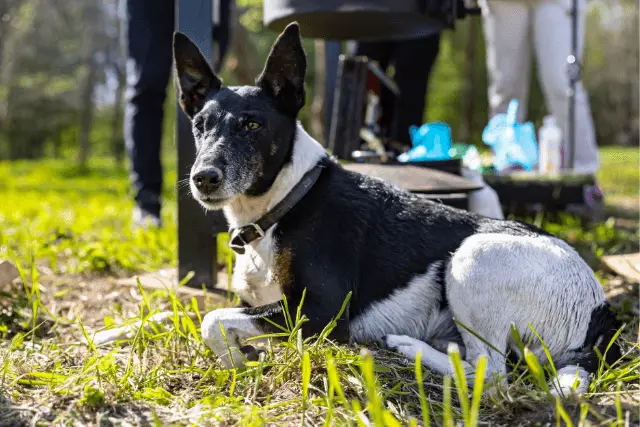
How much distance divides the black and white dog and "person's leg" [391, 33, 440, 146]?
89.3 inches

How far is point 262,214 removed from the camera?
6.66 feet

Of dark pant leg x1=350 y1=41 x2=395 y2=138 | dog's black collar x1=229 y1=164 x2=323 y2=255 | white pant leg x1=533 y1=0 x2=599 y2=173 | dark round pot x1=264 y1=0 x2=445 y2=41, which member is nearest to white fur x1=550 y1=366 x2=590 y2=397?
dog's black collar x1=229 y1=164 x2=323 y2=255

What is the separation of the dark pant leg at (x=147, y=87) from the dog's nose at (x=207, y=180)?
79.5 inches

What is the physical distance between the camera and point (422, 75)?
14.2 feet

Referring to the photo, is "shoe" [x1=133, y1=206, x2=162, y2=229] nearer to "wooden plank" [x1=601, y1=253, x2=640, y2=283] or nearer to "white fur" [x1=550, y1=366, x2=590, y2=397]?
"wooden plank" [x1=601, y1=253, x2=640, y2=283]

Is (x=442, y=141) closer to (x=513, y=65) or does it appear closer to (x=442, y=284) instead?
(x=442, y=284)

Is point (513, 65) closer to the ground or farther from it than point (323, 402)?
farther from it

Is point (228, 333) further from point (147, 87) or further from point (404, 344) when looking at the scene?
point (147, 87)

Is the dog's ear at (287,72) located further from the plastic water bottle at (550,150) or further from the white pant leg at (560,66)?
the white pant leg at (560,66)

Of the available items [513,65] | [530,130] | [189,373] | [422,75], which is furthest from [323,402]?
[513,65]

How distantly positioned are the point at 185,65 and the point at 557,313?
1.53 metres

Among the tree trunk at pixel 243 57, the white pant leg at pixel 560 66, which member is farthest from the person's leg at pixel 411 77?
the tree trunk at pixel 243 57

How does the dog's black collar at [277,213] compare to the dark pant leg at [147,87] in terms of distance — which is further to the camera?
the dark pant leg at [147,87]

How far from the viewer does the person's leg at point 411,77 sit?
4.18 metres
